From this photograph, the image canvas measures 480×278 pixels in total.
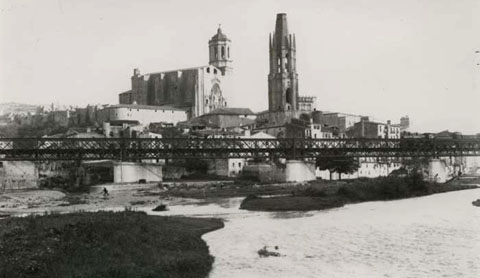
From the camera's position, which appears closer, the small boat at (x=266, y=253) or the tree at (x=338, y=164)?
the small boat at (x=266, y=253)

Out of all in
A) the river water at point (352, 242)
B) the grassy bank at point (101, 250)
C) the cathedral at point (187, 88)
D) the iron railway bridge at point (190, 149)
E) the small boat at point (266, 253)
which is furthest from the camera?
the cathedral at point (187, 88)

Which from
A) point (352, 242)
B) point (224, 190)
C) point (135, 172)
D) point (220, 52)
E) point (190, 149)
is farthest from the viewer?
→ point (220, 52)

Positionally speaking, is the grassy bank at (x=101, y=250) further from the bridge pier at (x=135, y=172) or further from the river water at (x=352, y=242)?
the bridge pier at (x=135, y=172)

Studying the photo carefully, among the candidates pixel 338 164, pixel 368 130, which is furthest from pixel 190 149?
pixel 368 130

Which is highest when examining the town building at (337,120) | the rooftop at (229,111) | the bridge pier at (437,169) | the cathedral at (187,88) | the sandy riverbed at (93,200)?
the cathedral at (187,88)

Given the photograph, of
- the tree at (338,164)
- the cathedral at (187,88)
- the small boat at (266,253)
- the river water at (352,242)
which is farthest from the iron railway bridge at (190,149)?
the cathedral at (187,88)

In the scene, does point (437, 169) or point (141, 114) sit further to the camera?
point (141, 114)

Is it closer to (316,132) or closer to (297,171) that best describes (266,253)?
(297,171)
